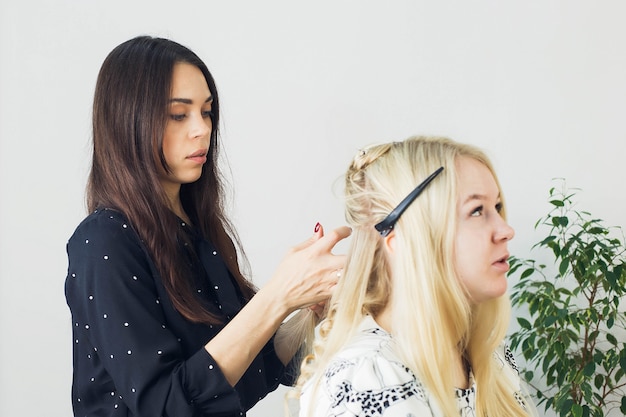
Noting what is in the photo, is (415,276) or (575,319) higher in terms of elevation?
(415,276)

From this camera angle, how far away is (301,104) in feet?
9.36

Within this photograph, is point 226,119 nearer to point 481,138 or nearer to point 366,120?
point 366,120

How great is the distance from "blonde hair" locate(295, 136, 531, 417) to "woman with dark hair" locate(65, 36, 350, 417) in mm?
173

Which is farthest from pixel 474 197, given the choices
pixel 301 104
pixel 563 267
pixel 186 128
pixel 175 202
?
pixel 301 104

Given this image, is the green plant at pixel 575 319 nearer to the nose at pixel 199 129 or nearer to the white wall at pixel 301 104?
the white wall at pixel 301 104

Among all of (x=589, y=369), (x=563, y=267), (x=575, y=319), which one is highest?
(x=563, y=267)

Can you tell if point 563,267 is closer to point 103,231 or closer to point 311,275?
point 311,275

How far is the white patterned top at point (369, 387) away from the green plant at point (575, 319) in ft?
4.44

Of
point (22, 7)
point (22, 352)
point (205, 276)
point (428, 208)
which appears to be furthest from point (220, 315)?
point (22, 7)

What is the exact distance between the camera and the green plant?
2.46 meters

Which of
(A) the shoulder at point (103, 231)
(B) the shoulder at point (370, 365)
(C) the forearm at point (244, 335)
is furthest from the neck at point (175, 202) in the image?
(B) the shoulder at point (370, 365)

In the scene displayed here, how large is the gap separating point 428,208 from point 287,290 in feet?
1.26

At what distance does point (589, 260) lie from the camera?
2484 millimetres

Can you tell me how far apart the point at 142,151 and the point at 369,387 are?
27.7 inches
